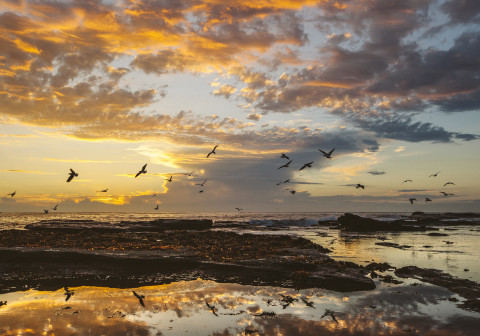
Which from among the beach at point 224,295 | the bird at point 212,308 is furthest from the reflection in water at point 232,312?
the bird at point 212,308

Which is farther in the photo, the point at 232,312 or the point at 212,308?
the point at 212,308

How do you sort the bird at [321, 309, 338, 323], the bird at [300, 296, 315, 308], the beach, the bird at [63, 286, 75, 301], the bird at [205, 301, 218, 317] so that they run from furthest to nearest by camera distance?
the bird at [63, 286, 75, 301] → the bird at [300, 296, 315, 308] → the bird at [205, 301, 218, 317] → the bird at [321, 309, 338, 323] → the beach

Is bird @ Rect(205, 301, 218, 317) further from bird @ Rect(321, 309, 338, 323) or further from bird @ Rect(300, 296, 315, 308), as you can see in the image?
bird @ Rect(321, 309, 338, 323)

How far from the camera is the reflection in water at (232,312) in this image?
9.27m

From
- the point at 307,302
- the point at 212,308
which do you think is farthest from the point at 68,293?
the point at 307,302

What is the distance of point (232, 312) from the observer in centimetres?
1080

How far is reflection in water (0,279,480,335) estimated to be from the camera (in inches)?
365

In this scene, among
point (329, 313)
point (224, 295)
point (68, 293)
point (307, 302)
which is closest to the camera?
point (329, 313)

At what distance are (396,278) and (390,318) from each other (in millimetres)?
6893

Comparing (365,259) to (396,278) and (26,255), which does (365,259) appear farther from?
(26,255)

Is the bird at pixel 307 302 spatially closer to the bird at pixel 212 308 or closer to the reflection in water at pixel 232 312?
the reflection in water at pixel 232 312

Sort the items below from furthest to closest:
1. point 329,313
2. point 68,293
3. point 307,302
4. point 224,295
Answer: point 68,293 → point 224,295 → point 307,302 → point 329,313

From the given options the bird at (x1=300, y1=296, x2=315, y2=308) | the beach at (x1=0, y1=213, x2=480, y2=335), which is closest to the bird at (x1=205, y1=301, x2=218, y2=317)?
the beach at (x1=0, y1=213, x2=480, y2=335)

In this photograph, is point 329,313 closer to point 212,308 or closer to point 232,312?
point 232,312
